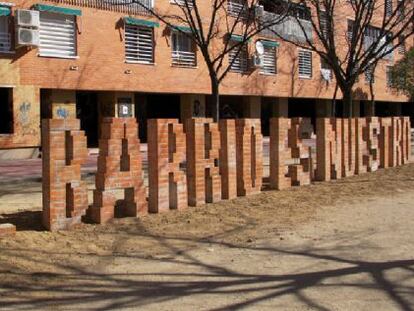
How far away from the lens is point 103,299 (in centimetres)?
458

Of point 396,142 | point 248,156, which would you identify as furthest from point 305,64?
point 248,156

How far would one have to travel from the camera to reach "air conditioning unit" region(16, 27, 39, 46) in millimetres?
19625

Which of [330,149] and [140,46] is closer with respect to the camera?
[330,149]

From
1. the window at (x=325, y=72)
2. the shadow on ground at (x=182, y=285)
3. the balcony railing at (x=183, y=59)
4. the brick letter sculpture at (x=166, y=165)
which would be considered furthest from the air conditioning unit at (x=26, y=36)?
the window at (x=325, y=72)

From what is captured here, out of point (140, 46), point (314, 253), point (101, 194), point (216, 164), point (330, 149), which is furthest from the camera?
point (140, 46)

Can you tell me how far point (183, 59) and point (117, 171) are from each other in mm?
19613

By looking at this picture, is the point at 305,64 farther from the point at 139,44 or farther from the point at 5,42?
the point at 5,42

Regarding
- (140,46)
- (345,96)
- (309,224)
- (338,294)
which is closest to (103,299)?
(338,294)

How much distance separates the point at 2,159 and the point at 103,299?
16998 millimetres

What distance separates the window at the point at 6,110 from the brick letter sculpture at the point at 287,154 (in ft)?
42.7

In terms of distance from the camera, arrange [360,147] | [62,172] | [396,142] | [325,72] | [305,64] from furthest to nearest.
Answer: [325,72] → [305,64] → [396,142] → [360,147] → [62,172]

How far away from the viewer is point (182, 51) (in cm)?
2642

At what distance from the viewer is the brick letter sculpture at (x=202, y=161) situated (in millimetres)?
8367

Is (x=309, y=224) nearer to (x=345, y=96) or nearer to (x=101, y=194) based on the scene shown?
(x=101, y=194)
